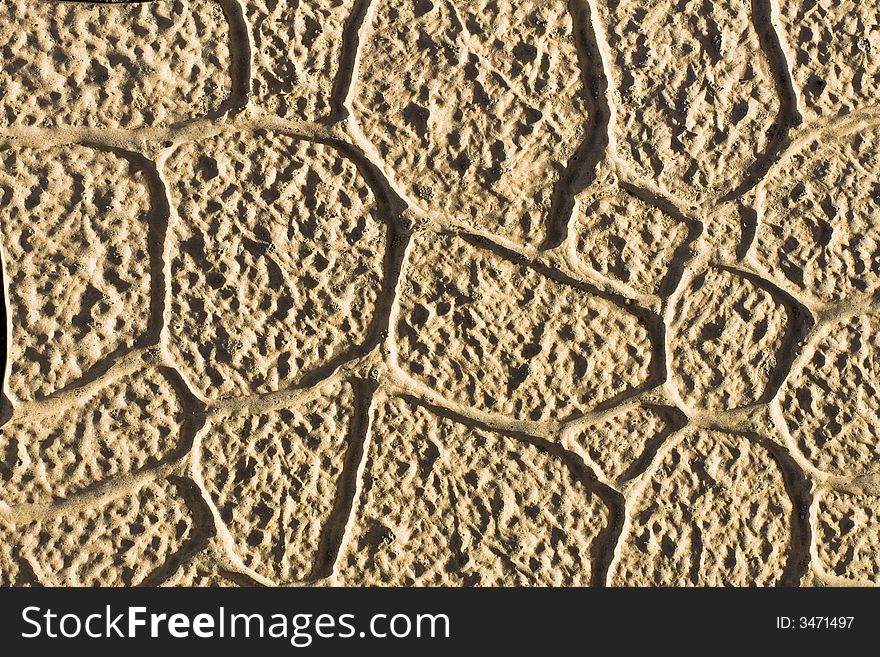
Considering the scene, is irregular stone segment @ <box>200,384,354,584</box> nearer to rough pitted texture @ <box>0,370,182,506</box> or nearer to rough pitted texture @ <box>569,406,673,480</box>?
rough pitted texture @ <box>0,370,182,506</box>

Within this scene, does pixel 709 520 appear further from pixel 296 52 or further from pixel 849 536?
pixel 296 52

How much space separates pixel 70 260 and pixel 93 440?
0.19 m

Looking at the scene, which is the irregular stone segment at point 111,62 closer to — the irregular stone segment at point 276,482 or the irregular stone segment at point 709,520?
the irregular stone segment at point 276,482

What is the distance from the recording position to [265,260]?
104 cm

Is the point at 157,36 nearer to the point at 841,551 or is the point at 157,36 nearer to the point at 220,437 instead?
the point at 220,437

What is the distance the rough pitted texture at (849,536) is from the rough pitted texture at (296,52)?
0.73m

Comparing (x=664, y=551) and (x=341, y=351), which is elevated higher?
(x=341, y=351)

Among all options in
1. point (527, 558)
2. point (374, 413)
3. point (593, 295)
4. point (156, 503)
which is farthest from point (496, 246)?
point (156, 503)

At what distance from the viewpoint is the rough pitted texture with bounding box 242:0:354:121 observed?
105 centimetres

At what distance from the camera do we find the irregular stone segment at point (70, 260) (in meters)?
1.01

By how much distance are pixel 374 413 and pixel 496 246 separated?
0.23m

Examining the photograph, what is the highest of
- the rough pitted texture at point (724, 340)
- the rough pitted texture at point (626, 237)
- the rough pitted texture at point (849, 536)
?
the rough pitted texture at point (626, 237)

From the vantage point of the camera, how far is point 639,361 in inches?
42.3

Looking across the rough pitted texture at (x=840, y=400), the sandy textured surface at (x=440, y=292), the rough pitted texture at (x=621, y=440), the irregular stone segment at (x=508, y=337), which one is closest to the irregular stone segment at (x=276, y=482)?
the sandy textured surface at (x=440, y=292)
